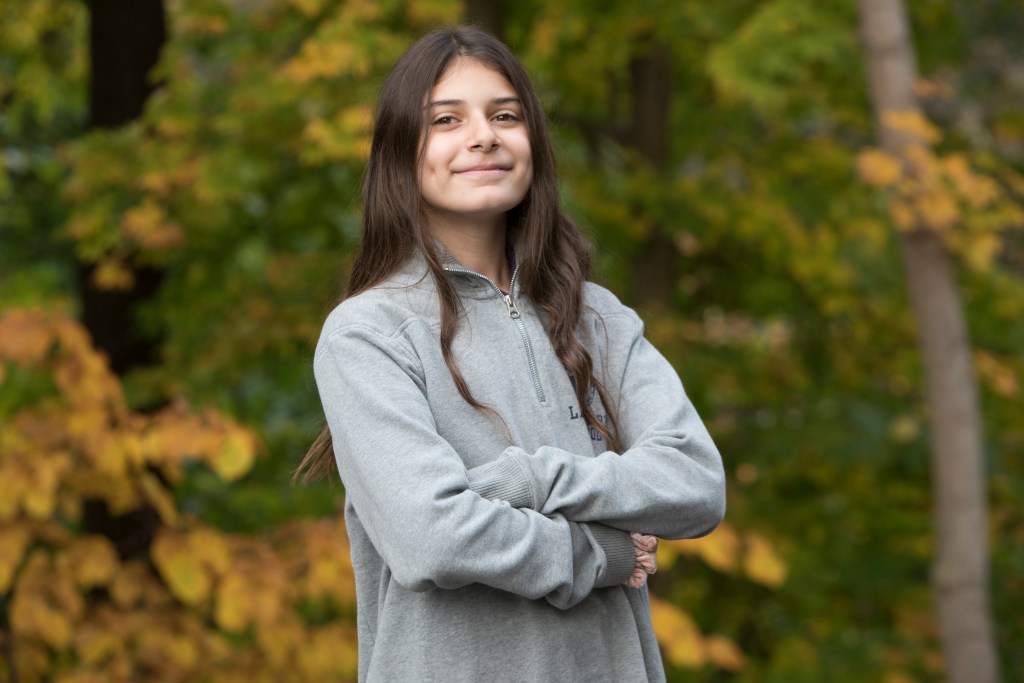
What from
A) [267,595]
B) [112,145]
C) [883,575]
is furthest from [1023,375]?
[112,145]

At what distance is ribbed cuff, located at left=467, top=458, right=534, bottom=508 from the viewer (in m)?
1.67

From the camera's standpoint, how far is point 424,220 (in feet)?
6.25

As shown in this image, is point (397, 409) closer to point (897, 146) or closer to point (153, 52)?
point (897, 146)

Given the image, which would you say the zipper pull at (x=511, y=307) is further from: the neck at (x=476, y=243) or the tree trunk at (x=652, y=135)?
the tree trunk at (x=652, y=135)

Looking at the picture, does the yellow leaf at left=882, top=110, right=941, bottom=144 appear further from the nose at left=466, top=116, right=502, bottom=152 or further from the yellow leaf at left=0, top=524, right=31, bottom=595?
the yellow leaf at left=0, top=524, right=31, bottom=595

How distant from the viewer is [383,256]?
1.92 metres

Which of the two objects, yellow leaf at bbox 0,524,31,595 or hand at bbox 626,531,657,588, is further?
yellow leaf at bbox 0,524,31,595

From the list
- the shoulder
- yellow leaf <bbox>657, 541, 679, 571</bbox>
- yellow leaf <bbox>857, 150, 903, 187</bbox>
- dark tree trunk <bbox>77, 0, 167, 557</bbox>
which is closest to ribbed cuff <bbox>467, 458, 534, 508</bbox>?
the shoulder

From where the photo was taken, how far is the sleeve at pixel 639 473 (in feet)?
5.54

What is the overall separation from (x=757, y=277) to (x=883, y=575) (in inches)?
72.8

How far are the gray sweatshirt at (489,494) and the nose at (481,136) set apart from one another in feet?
0.64

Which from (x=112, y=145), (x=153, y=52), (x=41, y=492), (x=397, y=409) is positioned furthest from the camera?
(x=153, y=52)

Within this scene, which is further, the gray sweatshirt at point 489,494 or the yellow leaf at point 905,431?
the yellow leaf at point 905,431

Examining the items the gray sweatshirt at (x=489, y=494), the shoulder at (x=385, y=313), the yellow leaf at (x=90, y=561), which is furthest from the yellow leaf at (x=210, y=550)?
the shoulder at (x=385, y=313)
